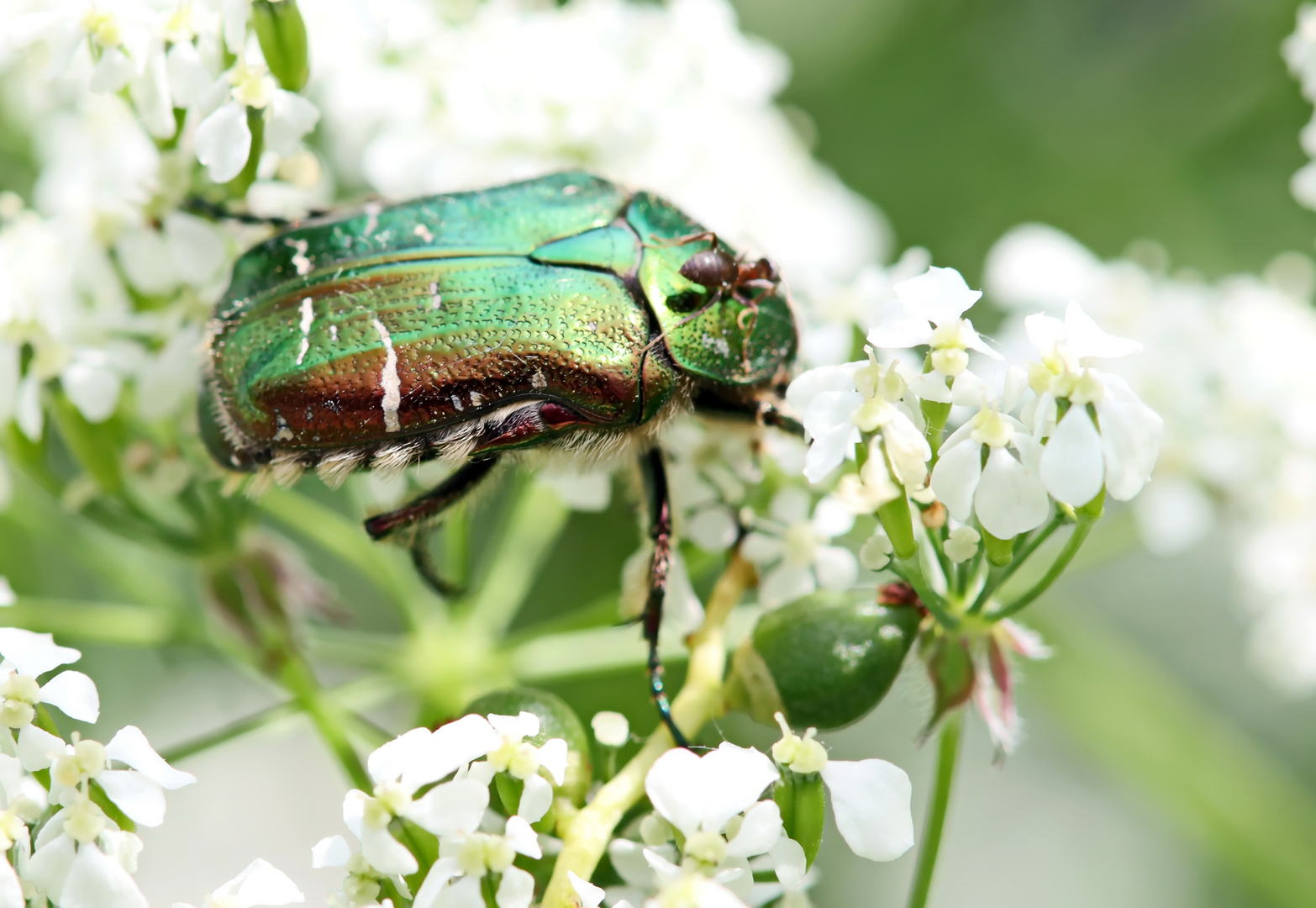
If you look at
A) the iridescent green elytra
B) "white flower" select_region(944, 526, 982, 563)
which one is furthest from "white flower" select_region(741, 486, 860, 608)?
"white flower" select_region(944, 526, 982, 563)

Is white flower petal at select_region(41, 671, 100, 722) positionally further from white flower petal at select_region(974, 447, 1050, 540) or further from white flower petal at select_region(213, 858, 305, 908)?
white flower petal at select_region(974, 447, 1050, 540)

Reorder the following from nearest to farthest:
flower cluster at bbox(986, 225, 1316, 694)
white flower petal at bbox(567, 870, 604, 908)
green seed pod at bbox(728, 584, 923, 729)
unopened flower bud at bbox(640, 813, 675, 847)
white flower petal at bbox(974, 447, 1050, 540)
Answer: white flower petal at bbox(567, 870, 604, 908)
white flower petal at bbox(974, 447, 1050, 540)
unopened flower bud at bbox(640, 813, 675, 847)
green seed pod at bbox(728, 584, 923, 729)
flower cluster at bbox(986, 225, 1316, 694)

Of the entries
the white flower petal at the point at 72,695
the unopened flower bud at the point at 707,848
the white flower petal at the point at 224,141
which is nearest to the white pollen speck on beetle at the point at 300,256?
the white flower petal at the point at 224,141

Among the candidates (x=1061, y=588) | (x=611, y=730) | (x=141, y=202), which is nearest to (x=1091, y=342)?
(x=611, y=730)

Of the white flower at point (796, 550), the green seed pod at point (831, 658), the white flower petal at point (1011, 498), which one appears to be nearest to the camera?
the white flower petal at point (1011, 498)

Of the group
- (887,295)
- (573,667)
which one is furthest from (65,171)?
(887,295)

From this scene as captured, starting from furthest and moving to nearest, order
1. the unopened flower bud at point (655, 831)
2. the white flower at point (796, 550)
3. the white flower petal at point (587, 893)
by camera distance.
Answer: the white flower at point (796, 550) < the unopened flower bud at point (655, 831) < the white flower petal at point (587, 893)

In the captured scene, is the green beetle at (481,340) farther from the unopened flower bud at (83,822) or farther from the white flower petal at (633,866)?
the unopened flower bud at (83,822)
